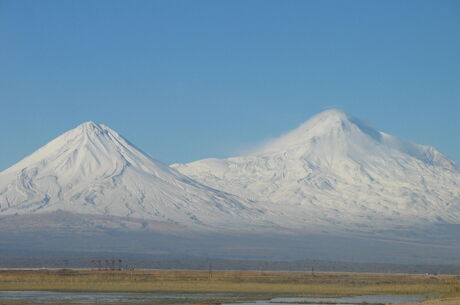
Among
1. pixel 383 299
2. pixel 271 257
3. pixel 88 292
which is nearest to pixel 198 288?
pixel 88 292

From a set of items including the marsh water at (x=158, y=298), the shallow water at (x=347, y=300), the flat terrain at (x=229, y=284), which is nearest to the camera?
the marsh water at (x=158, y=298)

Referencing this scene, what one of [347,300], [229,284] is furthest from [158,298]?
[229,284]

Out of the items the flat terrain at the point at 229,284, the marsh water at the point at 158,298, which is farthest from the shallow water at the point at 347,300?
the flat terrain at the point at 229,284

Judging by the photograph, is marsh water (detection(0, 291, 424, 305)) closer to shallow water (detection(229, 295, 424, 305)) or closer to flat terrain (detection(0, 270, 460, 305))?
shallow water (detection(229, 295, 424, 305))

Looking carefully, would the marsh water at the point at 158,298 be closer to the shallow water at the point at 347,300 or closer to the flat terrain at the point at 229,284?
the shallow water at the point at 347,300

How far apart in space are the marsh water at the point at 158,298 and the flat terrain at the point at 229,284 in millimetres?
2225

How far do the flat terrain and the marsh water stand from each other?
7.30 feet

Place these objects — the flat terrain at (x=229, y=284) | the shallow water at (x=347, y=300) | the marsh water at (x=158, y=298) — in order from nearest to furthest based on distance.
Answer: the marsh water at (x=158, y=298) → the shallow water at (x=347, y=300) → the flat terrain at (x=229, y=284)

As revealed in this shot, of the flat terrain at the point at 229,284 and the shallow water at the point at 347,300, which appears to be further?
the flat terrain at the point at 229,284

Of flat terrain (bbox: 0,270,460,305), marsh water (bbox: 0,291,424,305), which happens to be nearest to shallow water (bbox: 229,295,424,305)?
marsh water (bbox: 0,291,424,305)

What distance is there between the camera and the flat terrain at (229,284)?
254ft

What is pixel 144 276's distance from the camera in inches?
3848

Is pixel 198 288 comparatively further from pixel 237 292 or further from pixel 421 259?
pixel 421 259

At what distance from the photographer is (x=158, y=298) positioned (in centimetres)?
6788
